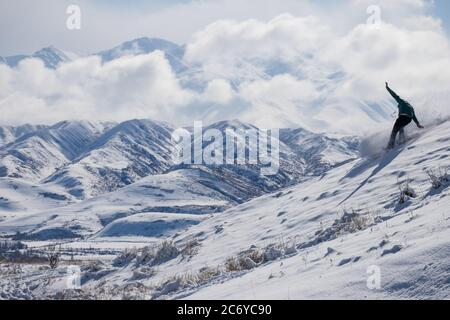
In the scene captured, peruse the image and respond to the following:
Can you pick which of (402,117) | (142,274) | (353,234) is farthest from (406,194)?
(402,117)

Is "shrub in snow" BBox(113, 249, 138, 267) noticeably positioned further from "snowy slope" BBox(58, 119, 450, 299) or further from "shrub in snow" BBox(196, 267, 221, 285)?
"shrub in snow" BBox(196, 267, 221, 285)

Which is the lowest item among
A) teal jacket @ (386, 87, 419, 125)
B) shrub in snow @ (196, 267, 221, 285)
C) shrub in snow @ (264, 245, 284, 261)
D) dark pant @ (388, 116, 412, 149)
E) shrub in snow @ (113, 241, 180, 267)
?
shrub in snow @ (196, 267, 221, 285)

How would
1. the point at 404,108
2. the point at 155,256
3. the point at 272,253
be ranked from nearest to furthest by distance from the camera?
1. the point at 272,253
2. the point at 155,256
3. the point at 404,108

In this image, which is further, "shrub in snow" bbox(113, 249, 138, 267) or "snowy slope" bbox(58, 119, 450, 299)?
"shrub in snow" bbox(113, 249, 138, 267)

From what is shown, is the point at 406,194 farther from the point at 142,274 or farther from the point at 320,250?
the point at 142,274

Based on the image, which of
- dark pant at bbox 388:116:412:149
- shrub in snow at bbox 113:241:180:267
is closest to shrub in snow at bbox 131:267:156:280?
shrub in snow at bbox 113:241:180:267

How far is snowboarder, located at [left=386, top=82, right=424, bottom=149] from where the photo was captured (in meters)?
23.2

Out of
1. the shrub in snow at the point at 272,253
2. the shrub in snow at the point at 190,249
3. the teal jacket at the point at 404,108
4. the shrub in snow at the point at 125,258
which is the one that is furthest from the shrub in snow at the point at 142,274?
the teal jacket at the point at 404,108

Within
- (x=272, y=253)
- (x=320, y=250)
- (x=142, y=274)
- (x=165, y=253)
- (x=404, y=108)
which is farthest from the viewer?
(x=404, y=108)

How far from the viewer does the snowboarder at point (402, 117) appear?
2320cm

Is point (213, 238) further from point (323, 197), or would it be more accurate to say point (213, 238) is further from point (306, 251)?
point (306, 251)

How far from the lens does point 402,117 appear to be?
928 inches
